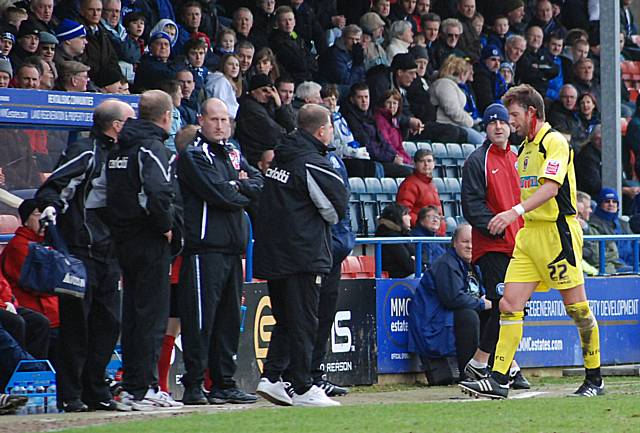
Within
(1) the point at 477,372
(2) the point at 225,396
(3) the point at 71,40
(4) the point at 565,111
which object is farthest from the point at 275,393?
(4) the point at 565,111

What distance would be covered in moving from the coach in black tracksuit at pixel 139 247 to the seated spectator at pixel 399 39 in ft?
33.2

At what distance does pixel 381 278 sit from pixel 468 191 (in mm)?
2061

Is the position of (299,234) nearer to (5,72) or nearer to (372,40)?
(5,72)

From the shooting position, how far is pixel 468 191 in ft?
39.5

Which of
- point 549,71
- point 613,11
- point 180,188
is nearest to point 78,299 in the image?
point 180,188

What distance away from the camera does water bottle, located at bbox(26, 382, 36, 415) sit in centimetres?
1009

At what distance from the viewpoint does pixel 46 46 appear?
14.5m

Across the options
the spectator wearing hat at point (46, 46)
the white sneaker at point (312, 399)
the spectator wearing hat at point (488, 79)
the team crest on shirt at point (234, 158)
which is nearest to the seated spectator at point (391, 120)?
the spectator wearing hat at point (488, 79)

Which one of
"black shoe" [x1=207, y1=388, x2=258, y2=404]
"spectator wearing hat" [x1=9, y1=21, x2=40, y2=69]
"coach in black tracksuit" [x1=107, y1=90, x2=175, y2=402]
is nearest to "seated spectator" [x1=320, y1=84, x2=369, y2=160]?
"spectator wearing hat" [x1=9, y1=21, x2=40, y2=69]

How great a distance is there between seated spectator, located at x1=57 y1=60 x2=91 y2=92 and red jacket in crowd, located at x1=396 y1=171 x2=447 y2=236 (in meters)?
4.28

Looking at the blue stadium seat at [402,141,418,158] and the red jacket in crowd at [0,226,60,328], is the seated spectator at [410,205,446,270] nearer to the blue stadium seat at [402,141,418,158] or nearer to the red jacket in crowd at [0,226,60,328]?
the blue stadium seat at [402,141,418,158]

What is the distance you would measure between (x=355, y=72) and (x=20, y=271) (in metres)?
9.58

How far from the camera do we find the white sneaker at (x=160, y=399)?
10164 mm

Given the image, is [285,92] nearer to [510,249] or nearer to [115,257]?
[510,249]
